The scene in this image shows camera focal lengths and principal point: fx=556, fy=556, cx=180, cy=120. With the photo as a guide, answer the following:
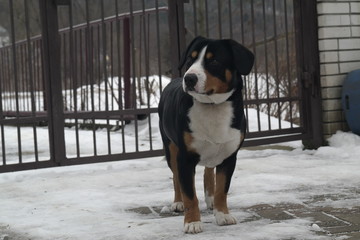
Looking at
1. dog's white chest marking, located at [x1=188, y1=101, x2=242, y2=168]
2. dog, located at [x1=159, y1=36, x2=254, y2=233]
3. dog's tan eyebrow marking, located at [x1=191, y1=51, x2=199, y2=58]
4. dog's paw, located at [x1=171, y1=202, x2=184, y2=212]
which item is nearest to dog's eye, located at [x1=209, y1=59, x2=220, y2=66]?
dog, located at [x1=159, y1=36, x2=254, y2=233]

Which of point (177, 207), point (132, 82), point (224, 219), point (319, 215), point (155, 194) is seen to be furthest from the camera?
point (132, 82)

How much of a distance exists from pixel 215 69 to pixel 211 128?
13.8 inches

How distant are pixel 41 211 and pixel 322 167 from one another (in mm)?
2634

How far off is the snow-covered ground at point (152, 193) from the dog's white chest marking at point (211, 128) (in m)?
0.47

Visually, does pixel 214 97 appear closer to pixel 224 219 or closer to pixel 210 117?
pixel 210 117

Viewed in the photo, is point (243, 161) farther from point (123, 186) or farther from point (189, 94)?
point (189, 94)

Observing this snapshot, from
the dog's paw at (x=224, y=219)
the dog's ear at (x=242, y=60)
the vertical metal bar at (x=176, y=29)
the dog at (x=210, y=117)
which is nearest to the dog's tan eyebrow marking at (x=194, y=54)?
the dog at (x=210, y=117)

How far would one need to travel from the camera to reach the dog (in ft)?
10.0

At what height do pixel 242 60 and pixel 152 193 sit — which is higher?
pixel 242 60

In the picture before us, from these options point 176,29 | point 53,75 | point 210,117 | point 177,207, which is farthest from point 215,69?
point 176,29

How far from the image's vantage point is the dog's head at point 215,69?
2990mm

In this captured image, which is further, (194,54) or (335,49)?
(335,49)

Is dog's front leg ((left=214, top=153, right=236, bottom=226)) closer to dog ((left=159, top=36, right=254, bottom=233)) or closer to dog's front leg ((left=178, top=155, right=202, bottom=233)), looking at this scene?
dog ((left=159, top=36, right=254, bottom=233))

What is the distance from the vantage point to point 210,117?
3.19 meters
